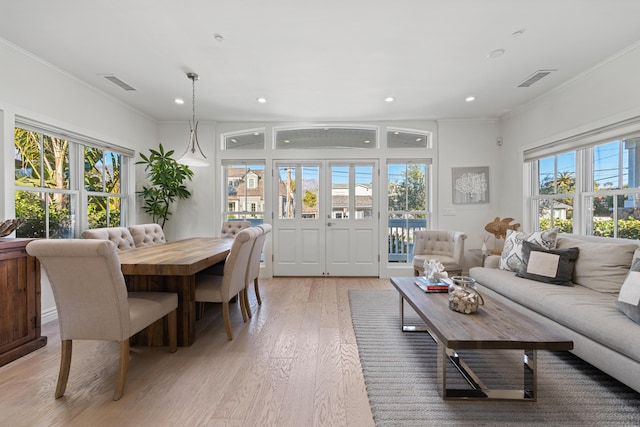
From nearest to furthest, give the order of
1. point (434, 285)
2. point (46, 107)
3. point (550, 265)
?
point (434, 285)
point (550, 265)
point (46, 107)

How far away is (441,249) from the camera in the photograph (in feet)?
13.9

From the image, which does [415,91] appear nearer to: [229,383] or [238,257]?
[238,257]

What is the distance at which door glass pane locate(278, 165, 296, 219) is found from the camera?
4.88 meters

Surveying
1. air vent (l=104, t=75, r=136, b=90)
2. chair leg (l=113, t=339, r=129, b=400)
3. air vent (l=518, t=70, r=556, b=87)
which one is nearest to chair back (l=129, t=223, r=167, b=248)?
air vent (l=104, t=75, r=136, b=90)

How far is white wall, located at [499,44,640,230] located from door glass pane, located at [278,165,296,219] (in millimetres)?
3351

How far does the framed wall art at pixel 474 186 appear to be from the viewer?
4.68 meters

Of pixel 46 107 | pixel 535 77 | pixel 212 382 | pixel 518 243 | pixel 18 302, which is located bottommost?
pixel 212 382

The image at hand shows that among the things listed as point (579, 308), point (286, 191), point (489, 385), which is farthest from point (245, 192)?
point (579, 308)

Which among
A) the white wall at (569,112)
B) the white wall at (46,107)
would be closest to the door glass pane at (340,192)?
the white wall at (569,112)

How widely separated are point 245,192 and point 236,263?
2599mm

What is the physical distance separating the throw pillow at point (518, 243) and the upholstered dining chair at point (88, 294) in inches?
132

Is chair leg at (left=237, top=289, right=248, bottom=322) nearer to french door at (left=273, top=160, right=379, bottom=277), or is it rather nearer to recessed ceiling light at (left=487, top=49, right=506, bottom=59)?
french door at (left=273, top=160, right=379, bottom=277)

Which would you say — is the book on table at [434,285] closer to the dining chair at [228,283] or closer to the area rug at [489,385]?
the area rug at [489,385]

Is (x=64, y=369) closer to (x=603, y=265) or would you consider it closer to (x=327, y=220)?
(x=327, y=220)
